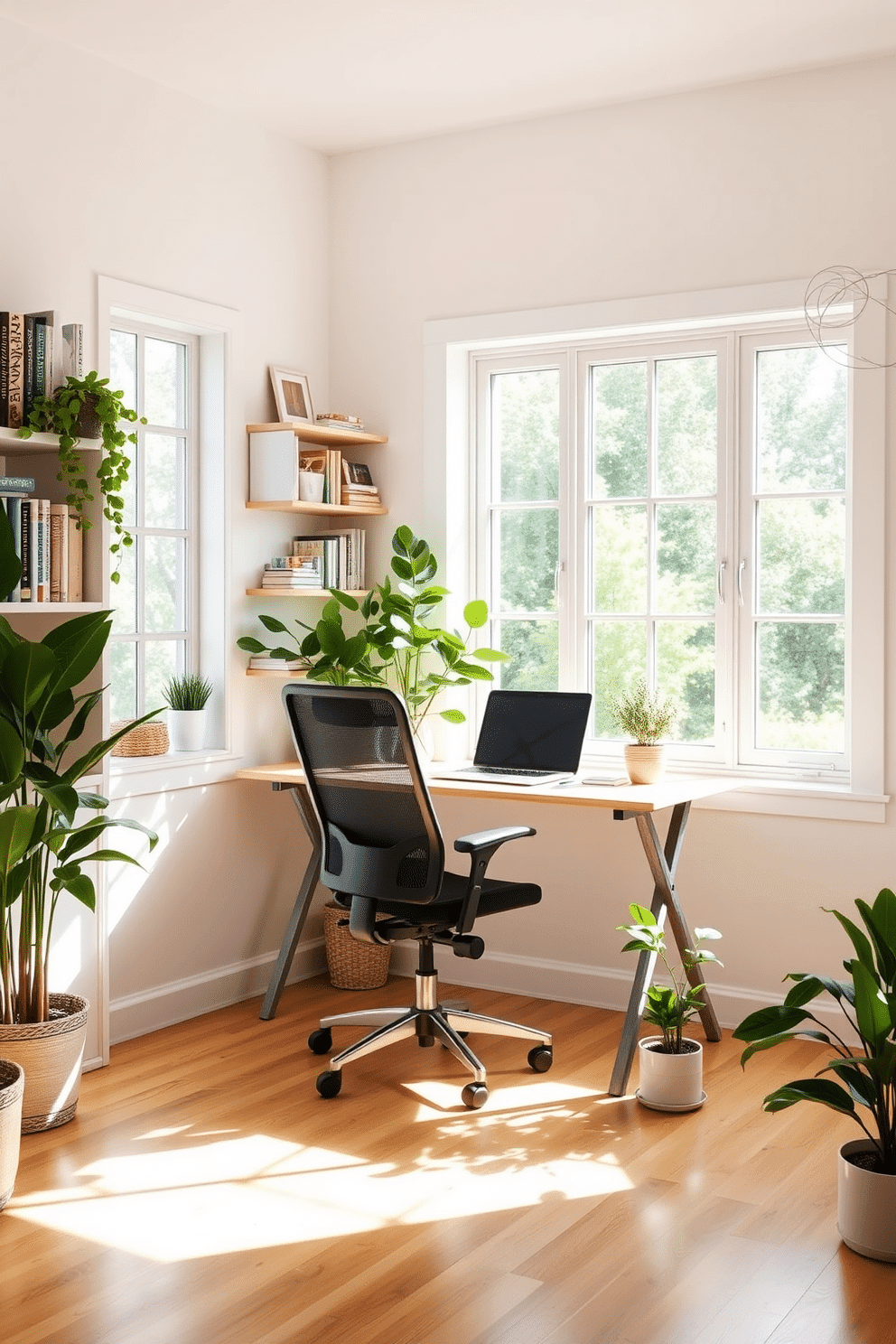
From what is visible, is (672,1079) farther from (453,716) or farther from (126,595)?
(126,595)

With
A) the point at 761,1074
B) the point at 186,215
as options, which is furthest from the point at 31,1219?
the point at 186,215

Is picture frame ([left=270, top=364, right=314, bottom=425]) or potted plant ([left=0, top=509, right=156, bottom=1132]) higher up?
picture frame ([left=270, top=364, right=314, bottom=425])

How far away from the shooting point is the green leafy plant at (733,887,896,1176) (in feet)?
8.84

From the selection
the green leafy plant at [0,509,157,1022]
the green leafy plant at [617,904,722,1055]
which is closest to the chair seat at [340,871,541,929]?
the green leafy plant at [617,904,722,1055]

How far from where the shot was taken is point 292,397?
4.73 metres

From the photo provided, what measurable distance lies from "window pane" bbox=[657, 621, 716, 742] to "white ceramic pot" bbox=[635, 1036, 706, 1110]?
4.04ft

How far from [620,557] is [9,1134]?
2663 millimetres

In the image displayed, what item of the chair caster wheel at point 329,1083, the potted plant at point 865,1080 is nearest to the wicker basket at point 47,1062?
the chair caster wheel at point 329,1083

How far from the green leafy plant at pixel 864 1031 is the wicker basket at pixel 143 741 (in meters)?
2.17

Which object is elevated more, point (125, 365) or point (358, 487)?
point (125, 365)

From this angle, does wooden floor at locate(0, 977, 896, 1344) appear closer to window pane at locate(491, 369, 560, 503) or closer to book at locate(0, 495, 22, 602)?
book at locate(0, 495, 22, 602)

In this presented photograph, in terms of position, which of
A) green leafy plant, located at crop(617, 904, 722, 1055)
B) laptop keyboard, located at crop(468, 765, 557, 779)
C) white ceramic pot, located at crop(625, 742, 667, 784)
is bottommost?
green leafy plant, located at crop(617, 904, 722, 1055)

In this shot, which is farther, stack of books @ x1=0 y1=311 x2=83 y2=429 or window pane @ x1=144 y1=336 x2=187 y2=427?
window pane @ x1=144 y1=336 x2=187 y2=427

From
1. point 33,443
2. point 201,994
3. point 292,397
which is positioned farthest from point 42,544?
point 201,994
